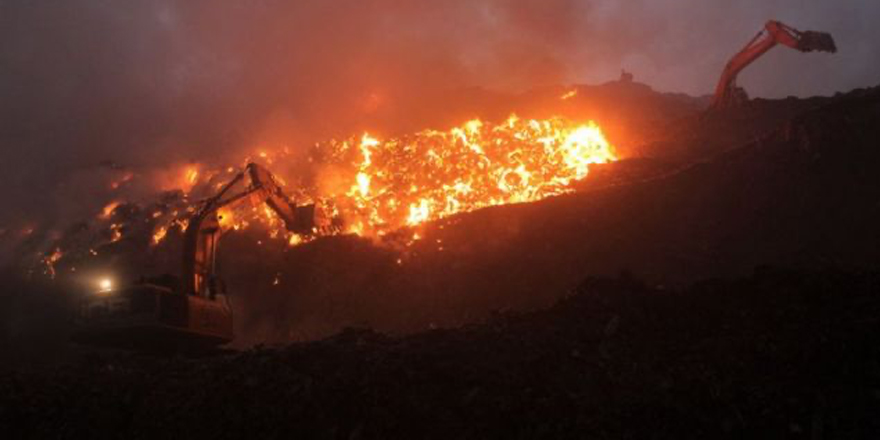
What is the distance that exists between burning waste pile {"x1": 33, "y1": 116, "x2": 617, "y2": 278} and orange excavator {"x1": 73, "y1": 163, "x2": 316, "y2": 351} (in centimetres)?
1194

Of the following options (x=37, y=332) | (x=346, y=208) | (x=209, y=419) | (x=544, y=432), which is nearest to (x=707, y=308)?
(x=544, y=432)

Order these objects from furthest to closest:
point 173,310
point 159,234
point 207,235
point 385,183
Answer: point 385,183
point 159,234
point 207,235
point 173,310

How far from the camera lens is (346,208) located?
102ft

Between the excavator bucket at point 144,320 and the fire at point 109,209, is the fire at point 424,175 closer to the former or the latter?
the fire at point 109,209

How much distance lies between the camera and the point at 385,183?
33.4m

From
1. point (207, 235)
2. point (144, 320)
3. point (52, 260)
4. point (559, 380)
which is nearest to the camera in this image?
point (559, 380)

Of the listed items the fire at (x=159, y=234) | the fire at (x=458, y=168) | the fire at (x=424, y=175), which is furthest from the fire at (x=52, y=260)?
the fire at (x=458, y=168)

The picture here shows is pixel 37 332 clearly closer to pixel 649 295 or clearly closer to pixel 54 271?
pixel 54 271

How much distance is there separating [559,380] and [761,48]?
29813 millimetres

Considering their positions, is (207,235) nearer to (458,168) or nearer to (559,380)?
(559,380)

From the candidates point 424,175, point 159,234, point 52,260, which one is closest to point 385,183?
point 424,175

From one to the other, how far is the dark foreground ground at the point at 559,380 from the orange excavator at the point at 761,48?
2232cm

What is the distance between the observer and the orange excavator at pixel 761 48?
2786 cm

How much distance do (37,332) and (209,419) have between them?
2228 cm
